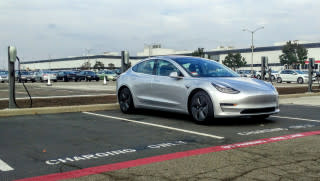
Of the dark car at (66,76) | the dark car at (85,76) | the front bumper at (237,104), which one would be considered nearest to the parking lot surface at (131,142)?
the front bumper at (237,104)

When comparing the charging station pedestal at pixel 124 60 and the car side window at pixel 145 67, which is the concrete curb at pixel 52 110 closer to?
the charging station pedestal at pixel 124 60

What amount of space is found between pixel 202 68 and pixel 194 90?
87 cm

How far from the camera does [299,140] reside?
627 centimetres

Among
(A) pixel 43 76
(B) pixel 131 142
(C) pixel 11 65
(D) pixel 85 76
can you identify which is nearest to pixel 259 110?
(B) pixel 131 142

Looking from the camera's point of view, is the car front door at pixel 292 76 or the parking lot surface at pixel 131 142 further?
the car front door at pixel 292 76

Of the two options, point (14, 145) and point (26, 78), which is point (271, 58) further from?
point (14, 145)

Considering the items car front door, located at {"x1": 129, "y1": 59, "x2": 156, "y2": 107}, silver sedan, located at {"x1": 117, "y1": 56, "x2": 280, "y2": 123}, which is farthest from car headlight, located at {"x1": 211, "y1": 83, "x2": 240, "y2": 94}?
car front door, located at {"x1": 129, "y1": 59, "x2": 156, "y2": 107}

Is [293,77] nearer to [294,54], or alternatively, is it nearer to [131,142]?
[131,142]

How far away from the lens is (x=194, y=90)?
327 inches

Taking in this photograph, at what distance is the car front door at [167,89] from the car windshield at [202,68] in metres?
0.24

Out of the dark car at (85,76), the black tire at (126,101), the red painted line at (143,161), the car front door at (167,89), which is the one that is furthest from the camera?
the dark car at (85,76)

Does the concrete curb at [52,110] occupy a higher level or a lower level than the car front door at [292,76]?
lower

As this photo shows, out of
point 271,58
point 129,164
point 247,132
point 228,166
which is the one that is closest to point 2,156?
point 129,164

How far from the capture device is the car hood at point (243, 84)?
25.9 ft
